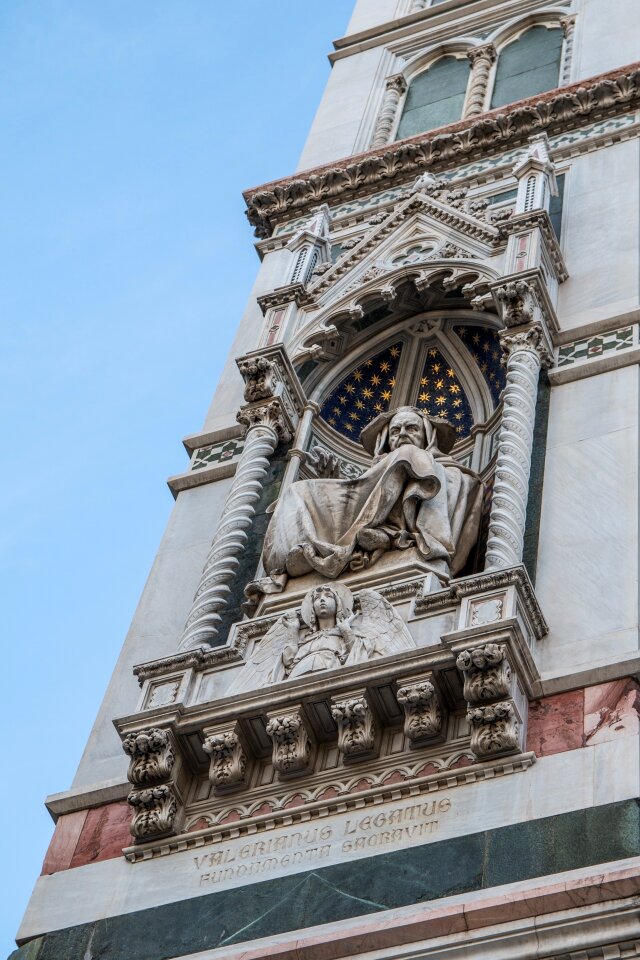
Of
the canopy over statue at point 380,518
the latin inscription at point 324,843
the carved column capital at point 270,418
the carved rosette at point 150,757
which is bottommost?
the latin inscription at point 324,843

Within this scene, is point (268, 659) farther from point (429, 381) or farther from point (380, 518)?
point (429, 381)

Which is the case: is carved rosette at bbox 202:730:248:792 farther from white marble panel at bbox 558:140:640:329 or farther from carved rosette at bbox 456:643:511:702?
white marble panel at bbox 558:140:640:329

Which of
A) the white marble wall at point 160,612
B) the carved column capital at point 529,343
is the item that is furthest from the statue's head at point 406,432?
the white marble wall at point 160,612

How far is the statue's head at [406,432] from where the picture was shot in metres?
15.6

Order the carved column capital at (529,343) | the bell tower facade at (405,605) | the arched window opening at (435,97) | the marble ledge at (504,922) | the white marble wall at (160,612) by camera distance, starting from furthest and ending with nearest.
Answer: the arched window opening at (435,97), the carved column capital at (529,343), the white marble wall at (160,612), the bell tower facade at (405,605), the marble ledge at (504,922)

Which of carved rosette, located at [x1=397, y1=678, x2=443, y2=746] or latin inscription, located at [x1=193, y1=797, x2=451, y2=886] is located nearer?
latin inscription, located at [x1=193, y1=797, x2=451, y2=886]

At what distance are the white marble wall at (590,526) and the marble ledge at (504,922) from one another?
2.24 metres

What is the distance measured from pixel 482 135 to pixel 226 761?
992 cm

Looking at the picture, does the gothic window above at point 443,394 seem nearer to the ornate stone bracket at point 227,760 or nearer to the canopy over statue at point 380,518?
the canopy over statue at point 380,518

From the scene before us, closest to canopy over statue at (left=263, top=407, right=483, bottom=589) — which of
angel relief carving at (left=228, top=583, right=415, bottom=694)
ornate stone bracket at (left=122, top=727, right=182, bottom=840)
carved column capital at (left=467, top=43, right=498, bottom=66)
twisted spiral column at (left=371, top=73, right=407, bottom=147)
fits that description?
angel relief carving at (left=228, top=583, right=415, bottom=694)

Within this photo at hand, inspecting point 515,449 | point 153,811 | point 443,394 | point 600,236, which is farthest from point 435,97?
point 153,811

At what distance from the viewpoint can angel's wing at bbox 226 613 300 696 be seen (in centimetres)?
1301

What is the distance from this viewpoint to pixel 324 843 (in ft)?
38.8

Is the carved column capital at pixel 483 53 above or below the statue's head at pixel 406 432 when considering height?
above
